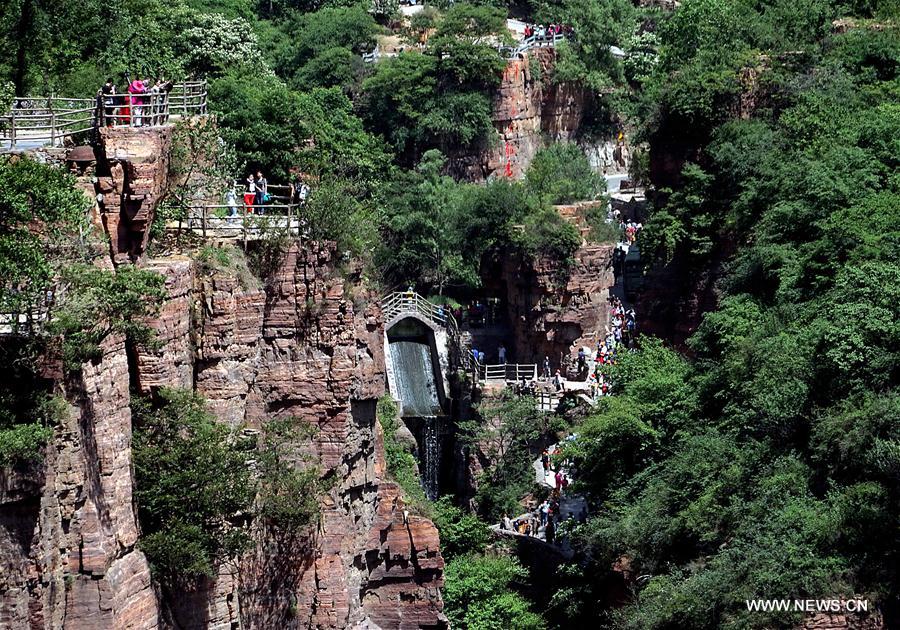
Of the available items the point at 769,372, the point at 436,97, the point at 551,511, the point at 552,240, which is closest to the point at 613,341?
the point at 552,240

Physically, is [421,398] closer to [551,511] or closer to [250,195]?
[551,511]

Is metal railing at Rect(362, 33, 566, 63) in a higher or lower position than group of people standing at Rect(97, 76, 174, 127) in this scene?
higher

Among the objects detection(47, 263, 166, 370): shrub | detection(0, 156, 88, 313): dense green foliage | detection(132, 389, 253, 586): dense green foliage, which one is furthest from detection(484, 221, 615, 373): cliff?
detection(0, 156, 88, 313): dense green foliage

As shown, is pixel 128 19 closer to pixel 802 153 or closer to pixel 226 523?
pixel 802 153

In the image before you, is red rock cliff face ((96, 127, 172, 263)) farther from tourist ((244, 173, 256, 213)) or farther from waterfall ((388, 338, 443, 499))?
waterfall ((388, 338, 443, 499))

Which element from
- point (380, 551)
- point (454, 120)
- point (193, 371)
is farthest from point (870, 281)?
point (454, 120)

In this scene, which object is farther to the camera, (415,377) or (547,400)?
(415,377)

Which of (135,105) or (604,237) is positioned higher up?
(604,237)
